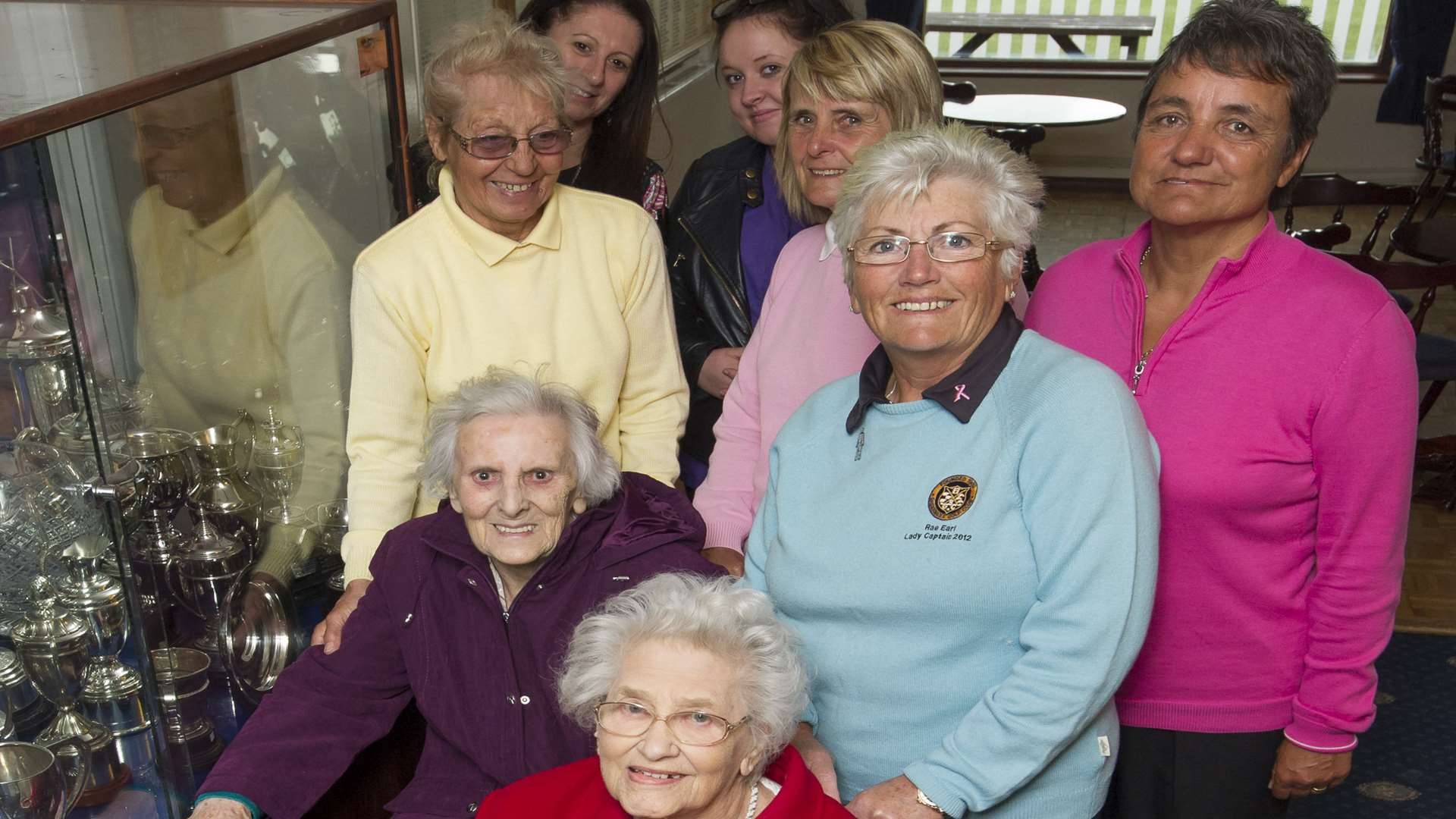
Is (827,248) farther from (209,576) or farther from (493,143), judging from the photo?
(209,576)

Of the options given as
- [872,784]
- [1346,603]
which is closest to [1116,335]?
[1346,603]

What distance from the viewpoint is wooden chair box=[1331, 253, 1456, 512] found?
4117 mm

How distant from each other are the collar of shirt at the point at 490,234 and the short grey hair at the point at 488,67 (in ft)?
0.43

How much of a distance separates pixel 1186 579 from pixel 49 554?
1.54 m

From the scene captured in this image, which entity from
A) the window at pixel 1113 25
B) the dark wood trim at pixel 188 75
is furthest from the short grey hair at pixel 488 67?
the window at pixel 1113 25

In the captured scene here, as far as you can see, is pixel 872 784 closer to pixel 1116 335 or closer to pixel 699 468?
pixel 1116 335

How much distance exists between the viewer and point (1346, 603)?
172cm

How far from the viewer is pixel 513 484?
1893 mm

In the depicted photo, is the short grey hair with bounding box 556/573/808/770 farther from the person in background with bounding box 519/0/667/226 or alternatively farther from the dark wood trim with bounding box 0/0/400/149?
the person in background with bounding box 519/0/667/226

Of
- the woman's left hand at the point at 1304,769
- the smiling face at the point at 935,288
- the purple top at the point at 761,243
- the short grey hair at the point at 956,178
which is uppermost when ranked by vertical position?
the short grey hair at the point at 956,178

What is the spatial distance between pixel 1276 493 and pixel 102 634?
161cm

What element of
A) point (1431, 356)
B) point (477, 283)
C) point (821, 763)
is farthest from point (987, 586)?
point (1431, 356)

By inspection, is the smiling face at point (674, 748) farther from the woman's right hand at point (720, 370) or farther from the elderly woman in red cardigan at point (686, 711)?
the woman's right hand at point (720, 370)

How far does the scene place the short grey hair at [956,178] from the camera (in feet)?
5.45
